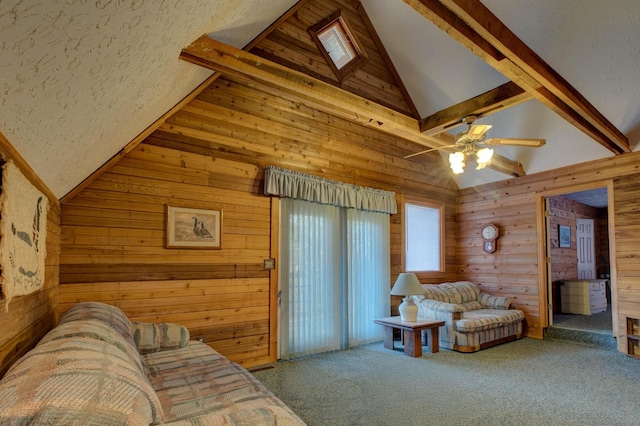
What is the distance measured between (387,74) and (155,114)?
148 inches

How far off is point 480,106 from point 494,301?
3498 millimetres

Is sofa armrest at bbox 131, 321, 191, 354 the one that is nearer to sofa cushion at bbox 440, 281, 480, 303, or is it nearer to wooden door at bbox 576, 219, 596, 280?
sofa cushion at bbox 440, 281, 480, 303

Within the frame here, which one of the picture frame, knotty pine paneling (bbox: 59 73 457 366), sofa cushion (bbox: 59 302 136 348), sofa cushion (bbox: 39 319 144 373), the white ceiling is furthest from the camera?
the picture frame

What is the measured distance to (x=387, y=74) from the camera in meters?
5.56

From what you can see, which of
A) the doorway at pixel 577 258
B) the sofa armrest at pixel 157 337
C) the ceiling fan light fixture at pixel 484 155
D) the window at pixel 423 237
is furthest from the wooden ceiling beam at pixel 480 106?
the sofa armrest at pixel 157 337

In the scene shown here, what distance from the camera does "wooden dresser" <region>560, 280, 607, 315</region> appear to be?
22.1 ft

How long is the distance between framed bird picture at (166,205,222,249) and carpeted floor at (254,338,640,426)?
4.99ft

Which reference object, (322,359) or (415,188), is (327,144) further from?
(322,359)

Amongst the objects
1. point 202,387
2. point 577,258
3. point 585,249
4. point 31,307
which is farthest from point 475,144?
point 585,249

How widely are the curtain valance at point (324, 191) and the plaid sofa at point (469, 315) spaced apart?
1.49 m

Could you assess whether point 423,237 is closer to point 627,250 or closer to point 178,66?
point 627,250

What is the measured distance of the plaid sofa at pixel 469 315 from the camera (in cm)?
469

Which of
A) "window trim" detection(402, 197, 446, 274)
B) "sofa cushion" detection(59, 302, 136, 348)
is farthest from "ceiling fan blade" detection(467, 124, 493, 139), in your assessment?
"sofa cushion" detection(59, 302, 136, 348)

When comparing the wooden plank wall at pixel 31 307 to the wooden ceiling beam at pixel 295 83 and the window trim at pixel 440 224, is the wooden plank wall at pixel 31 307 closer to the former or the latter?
the wooden ceiling beam at pixel 295 83
